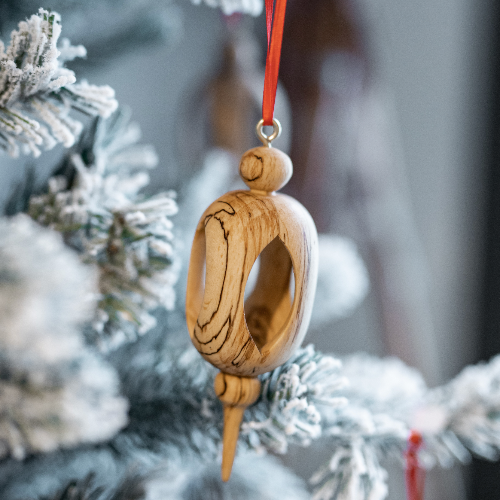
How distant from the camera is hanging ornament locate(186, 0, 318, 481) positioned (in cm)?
20

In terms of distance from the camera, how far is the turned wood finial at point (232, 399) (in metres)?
0.22

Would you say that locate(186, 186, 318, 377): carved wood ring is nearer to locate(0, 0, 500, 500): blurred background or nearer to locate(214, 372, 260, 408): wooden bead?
locate(214, 372, 260, 408): wooden bead

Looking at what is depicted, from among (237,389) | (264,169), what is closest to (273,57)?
(264,169)

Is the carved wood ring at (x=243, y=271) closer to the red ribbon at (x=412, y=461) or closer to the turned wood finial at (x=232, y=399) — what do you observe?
the turned wood finial at (x=232, y=399)

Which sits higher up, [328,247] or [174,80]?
[174,80]

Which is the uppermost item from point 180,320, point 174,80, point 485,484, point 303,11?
point 303,11

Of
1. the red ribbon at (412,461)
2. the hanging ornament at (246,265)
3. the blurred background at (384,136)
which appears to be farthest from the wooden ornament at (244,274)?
the blurred background at (384,136)

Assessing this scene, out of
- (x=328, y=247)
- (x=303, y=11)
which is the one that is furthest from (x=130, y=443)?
(x=303, y=11)

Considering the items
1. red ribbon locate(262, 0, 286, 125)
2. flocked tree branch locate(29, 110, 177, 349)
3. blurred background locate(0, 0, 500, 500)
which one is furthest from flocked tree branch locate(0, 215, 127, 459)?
blurred background locate(0, 0, 500, 500)

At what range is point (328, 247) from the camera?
1.34 ft

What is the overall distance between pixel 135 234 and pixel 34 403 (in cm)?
11

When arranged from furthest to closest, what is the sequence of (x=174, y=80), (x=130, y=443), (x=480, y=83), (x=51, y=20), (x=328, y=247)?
(x=480, y=83)
(x=174, y=80)
(x=328, y=247)
(x=130, y=443)
(x=51, y=20)

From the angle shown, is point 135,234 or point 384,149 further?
A: point 384,149

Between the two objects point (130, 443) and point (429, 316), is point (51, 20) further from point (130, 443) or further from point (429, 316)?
point (429, 316)
